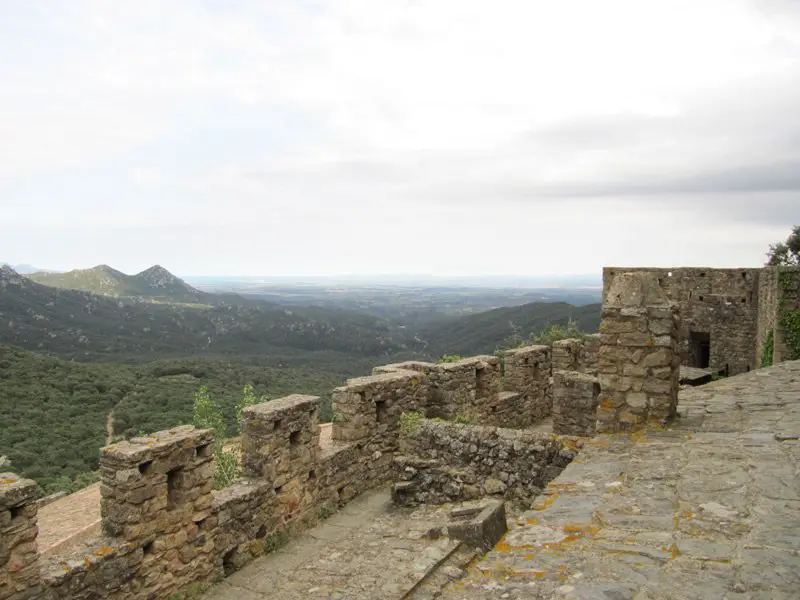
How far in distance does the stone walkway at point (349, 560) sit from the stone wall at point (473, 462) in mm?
331

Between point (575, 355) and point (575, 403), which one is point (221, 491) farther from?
point (575, 355)

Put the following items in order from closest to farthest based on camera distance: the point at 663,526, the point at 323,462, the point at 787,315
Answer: the point at 663,526 < the point at 323,462 < the point at 787,315

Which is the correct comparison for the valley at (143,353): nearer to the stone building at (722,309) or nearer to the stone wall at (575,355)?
the stone building at (722,309)

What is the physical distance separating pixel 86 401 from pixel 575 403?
80.8 ft

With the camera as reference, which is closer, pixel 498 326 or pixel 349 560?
pixel 349 560

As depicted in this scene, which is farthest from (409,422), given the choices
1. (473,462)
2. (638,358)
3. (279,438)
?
(638,358)

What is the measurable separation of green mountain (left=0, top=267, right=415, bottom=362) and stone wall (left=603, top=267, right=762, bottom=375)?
40.2m

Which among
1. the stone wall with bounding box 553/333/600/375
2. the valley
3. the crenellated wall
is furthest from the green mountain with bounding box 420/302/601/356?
the crenellated wall

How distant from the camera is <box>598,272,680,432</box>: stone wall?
20.7ft

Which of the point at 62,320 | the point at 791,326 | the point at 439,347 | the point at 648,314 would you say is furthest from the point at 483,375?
the point at 439,347

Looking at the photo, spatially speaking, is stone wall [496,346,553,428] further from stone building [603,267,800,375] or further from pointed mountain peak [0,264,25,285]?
pointed mountain peak [0,264,25,285]

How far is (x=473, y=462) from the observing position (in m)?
7.79

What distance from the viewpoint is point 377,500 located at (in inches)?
356

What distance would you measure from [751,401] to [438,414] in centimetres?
468
